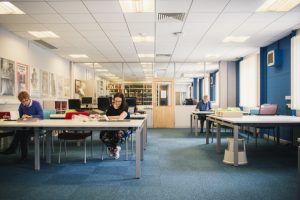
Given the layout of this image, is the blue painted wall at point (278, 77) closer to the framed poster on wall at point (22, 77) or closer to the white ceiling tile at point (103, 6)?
→ the white ceiling tile at point (103, 6)

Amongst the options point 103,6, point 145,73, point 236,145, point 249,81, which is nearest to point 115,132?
point 236,145

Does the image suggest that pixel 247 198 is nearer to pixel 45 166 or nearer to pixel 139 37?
pixel 45 166

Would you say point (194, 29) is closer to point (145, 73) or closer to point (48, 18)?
point (48, 18)

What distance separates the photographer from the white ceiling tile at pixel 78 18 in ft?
17.1

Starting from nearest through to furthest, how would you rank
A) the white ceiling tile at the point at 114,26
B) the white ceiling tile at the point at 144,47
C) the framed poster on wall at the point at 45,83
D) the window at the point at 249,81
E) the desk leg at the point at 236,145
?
the desk leg at the point at 236,145 < the white ceiling tile at the point at 114,26 < the white ceiling tile at the point at 144,47 < the framed poster on wall at the point at 45,83 < the window at the point at 249,81

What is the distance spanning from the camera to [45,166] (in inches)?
173

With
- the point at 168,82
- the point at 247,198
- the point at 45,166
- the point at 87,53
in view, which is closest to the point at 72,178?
the point at 45,166

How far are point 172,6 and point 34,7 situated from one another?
8.19 ft

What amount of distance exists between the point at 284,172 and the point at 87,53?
7147 mm

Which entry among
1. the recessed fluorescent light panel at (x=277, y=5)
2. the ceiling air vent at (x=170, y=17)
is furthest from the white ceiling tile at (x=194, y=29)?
the recessed fluorescent light panel at (x=277, y=5)

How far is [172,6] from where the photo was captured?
4781 millimetres

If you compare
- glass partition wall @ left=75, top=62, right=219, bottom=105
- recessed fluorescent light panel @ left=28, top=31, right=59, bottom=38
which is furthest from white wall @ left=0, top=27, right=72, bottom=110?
glass partition wall @ left=75, top=62, right=219, bottom=105

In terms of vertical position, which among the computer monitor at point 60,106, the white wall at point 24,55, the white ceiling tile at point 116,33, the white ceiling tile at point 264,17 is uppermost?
the white ceiling tile at point 264,17

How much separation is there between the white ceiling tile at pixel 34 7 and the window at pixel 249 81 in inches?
268
